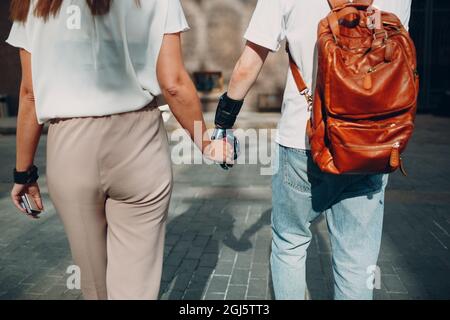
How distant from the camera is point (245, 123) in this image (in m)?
11.2

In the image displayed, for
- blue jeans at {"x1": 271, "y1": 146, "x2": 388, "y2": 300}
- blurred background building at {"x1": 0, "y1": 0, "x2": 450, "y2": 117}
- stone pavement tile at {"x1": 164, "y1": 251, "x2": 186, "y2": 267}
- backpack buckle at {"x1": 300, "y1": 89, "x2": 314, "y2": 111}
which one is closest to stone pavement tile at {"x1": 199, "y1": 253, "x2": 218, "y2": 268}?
stone pavement tile at {"x1": 164, "y1": 251, "x2": 186, "y2": 267}

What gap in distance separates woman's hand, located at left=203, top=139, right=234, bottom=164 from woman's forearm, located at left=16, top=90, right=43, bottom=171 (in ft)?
2.27

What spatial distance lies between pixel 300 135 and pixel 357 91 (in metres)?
0.41

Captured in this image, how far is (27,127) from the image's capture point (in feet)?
6.17

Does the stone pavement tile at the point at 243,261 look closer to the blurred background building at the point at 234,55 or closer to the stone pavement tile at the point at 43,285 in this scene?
the stone pavement tile at the point at 43,285

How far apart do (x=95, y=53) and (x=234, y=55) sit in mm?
11392

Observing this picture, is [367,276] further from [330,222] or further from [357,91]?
[357,91]

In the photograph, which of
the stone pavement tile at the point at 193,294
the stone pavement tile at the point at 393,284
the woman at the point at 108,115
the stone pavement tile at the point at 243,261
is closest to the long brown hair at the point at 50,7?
the woman at the point at 108,115

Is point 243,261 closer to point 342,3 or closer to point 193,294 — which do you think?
point 193,294

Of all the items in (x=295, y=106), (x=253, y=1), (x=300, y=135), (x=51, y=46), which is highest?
(x=253, y=1)

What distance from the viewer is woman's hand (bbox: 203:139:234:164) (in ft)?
6.55

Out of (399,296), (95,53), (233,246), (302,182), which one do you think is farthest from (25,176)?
(399,296)
